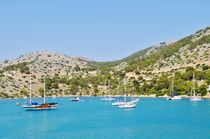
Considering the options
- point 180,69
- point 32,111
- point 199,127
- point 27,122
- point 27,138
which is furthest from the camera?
point 180,69

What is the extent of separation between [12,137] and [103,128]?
15.0m

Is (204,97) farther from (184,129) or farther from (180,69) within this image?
(184,129)

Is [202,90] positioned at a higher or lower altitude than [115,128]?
higher

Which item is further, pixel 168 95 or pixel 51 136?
pixel 168 95

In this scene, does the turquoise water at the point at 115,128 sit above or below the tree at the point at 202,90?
below

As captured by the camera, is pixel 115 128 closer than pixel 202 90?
Yes

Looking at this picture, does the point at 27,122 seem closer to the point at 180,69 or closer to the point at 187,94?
the point at 187,94

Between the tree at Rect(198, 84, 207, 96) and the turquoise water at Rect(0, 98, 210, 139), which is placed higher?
the tree at Rect(198, 84, 207, 96)

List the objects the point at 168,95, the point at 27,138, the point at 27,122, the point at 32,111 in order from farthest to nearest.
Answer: the point at 168,95, the point at 32,111, the point at 27,122, the point at 27,138

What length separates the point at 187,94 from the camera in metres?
161

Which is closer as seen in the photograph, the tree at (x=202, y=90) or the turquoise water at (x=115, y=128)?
the turquoise water at (x=115, y=128)

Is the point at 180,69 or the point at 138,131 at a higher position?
the point at 180,69

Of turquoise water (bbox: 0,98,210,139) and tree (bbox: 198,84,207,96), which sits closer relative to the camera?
turquoise water (bbox: 0,98,210,139)

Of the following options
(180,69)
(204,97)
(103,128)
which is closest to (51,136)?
(103,128)
